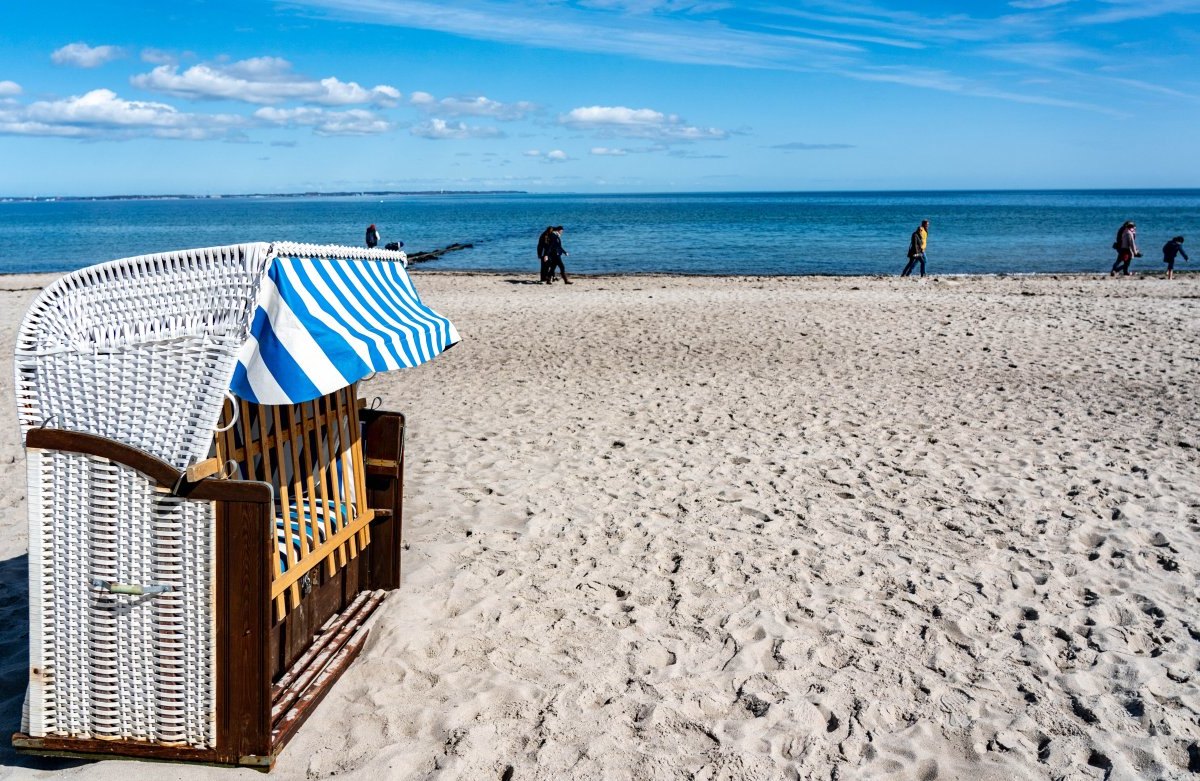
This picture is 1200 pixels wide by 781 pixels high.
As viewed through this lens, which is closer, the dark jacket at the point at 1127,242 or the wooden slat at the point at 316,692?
the wooden slat at the point at 316,692

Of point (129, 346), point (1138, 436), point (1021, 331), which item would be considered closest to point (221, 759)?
point (129, 346)

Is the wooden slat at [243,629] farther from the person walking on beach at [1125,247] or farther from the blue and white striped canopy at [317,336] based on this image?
the person walking on beach at [1125,247]

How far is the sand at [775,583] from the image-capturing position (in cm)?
370

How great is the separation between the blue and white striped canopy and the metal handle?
2.49ft

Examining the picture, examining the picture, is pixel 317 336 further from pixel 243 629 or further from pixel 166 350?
pixel 243 629

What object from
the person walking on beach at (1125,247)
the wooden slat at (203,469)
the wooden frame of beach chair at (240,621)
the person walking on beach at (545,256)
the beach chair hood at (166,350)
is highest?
the person walking on beach at (1125,247)

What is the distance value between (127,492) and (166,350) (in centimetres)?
52

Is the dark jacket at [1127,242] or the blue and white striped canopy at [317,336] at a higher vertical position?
the dark jacket at [1127,242]

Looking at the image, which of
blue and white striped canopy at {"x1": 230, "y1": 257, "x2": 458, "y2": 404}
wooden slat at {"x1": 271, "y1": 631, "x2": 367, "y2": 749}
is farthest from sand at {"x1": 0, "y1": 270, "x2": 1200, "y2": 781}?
blue and white striped canopy at {"x1": 230, "y1": 257, "x2": 458, "y2": 404}

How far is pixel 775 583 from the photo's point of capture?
5219 mm

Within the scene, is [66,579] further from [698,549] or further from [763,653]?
[698,549]

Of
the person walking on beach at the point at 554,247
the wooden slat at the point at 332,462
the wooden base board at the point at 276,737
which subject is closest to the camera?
the wooden base board at the point at 276,737

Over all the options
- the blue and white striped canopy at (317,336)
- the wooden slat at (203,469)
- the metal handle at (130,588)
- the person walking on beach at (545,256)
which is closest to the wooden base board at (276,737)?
the metal handle at (130,588)

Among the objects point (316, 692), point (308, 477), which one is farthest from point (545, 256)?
point (316, 692)
